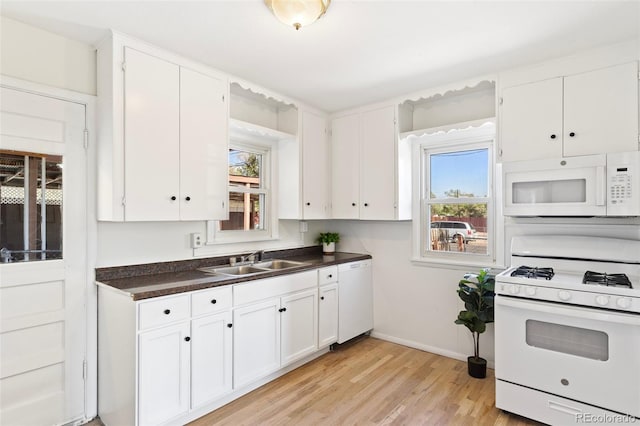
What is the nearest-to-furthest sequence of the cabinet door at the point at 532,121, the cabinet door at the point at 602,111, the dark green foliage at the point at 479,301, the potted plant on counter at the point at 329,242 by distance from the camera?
the cabinet door at the point at 602,111 → the cabinet door at the point at 532,121 → the dark green foliage at the point at 479,301 → the potted plant on counter at the point at 329,242

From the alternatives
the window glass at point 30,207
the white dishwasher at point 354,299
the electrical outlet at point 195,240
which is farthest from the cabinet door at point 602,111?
the window glass at point 30,207

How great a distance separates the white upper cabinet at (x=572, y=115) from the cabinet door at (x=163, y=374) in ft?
8.58

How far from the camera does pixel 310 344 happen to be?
3064mm

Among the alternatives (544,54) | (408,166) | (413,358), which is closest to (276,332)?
(413,358)

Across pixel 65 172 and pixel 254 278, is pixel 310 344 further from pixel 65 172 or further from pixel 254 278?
pixel 65 172

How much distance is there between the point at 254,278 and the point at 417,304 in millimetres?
1763

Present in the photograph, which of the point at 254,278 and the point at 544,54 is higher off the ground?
the point at 544,54

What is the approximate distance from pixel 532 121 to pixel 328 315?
7.46 feet

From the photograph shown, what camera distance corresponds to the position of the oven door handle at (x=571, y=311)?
77.1 inches

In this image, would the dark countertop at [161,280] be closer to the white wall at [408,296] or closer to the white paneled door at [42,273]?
the white paneled door at [42,273]

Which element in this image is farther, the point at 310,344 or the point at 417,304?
the point at 417,304

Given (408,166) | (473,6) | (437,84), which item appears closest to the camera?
(473,6)

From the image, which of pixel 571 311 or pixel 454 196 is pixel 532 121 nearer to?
pixel 454 196

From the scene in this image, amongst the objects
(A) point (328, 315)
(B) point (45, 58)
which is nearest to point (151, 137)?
(B) point (45, 58)
